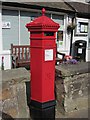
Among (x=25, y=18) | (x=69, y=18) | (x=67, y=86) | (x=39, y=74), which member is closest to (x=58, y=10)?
(x=69, y=18)

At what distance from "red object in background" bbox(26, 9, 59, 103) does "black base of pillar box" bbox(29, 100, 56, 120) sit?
0.07 meters

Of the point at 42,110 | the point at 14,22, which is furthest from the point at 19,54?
the point at 42,110

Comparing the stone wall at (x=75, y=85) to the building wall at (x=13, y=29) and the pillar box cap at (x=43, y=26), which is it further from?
the building wall at (x=13, y=29)

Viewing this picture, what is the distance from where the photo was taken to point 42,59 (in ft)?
12.1

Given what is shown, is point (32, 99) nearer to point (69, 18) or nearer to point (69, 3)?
point (69, 18)

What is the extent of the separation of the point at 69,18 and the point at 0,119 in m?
8.05

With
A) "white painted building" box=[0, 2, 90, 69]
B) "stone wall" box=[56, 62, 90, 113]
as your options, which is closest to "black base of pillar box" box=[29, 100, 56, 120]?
"stone wall" box=[56, 62, 90, 113]

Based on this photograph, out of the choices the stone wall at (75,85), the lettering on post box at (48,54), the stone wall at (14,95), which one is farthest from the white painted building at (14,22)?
the lettering on post box at (48,54)

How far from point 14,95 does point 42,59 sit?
2.47 feet

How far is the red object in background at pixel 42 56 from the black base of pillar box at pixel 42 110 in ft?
0.23

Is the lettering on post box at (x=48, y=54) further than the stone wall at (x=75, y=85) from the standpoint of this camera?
No

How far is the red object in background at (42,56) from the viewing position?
12.0 feet

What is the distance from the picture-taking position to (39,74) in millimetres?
3756

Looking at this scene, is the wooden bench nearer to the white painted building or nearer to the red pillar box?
the white painted building
